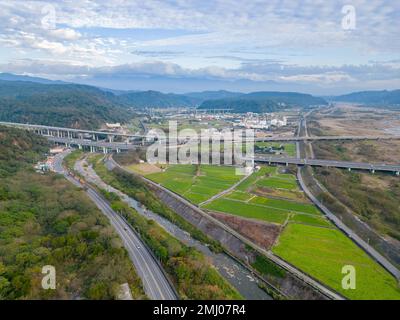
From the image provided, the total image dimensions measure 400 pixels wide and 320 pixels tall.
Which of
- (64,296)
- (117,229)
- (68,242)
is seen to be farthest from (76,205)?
(64,296)

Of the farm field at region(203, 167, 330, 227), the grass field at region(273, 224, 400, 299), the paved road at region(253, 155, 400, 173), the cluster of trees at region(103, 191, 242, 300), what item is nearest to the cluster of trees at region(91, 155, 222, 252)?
the cluster of trees at region(103, 191, 242, 300)

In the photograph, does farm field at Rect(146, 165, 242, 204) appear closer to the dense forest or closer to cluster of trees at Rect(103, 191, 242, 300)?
cluster of trees at Rect(103, 191, 242, 300)

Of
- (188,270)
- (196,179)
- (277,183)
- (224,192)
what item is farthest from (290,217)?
(196,179)

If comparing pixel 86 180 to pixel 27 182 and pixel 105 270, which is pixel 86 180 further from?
pixel 105 270

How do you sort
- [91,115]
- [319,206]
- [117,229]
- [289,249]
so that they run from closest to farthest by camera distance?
[289,249] < [117,229] < [319,206] < [91,115]

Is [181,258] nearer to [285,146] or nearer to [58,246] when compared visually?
[58,246]
